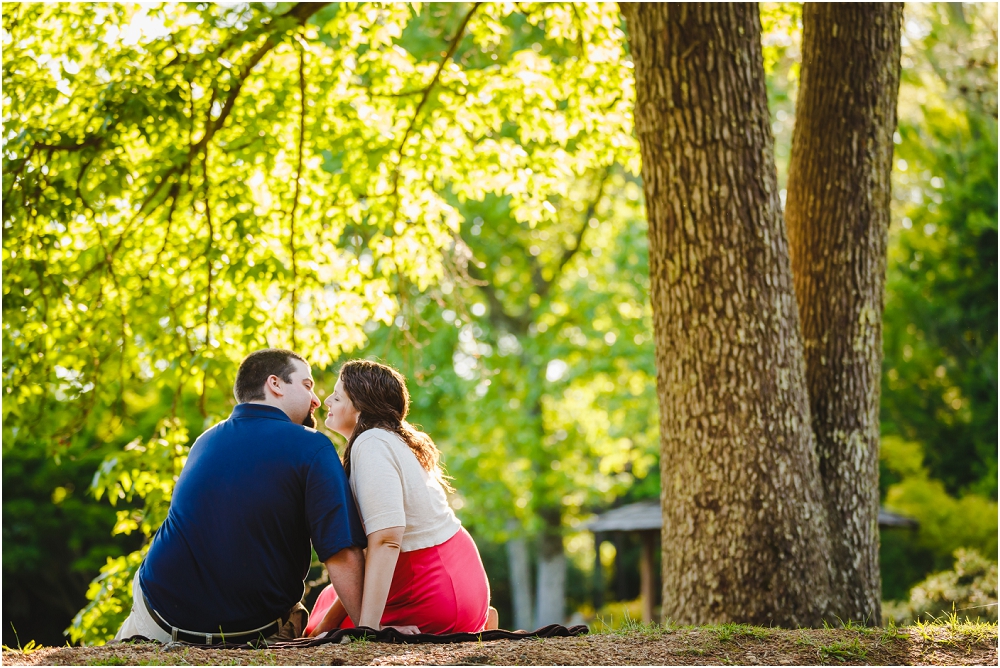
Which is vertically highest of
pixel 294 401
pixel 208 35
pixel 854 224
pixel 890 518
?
pixel 208 35

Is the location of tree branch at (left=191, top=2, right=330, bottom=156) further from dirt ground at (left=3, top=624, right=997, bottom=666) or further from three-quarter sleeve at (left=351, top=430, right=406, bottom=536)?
dirt ground at (left=3, top=624, right=997, bottom=666)

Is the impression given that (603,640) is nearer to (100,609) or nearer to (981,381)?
(100,609)

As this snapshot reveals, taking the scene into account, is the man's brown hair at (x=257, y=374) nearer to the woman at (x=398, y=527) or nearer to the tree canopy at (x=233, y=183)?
the woman at (x=398, y=527)

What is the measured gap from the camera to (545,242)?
17.8 m

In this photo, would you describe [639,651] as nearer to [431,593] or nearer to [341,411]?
[431,593]

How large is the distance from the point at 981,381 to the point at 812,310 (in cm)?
1176

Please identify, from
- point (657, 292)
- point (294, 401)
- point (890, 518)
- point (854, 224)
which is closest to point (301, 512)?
point (294, 401)

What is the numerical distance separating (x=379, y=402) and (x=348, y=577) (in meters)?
0.77

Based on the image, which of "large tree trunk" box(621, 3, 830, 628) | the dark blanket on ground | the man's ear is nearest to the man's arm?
the dark blanket on ground

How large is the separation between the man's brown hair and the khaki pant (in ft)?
2.89

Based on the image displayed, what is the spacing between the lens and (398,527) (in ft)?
11.2

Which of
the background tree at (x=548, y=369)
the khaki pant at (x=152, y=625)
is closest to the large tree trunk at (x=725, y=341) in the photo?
the khaki pant at (x=152, y=625)

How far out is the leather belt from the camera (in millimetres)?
3348

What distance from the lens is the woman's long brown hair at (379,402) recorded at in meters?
3.74
